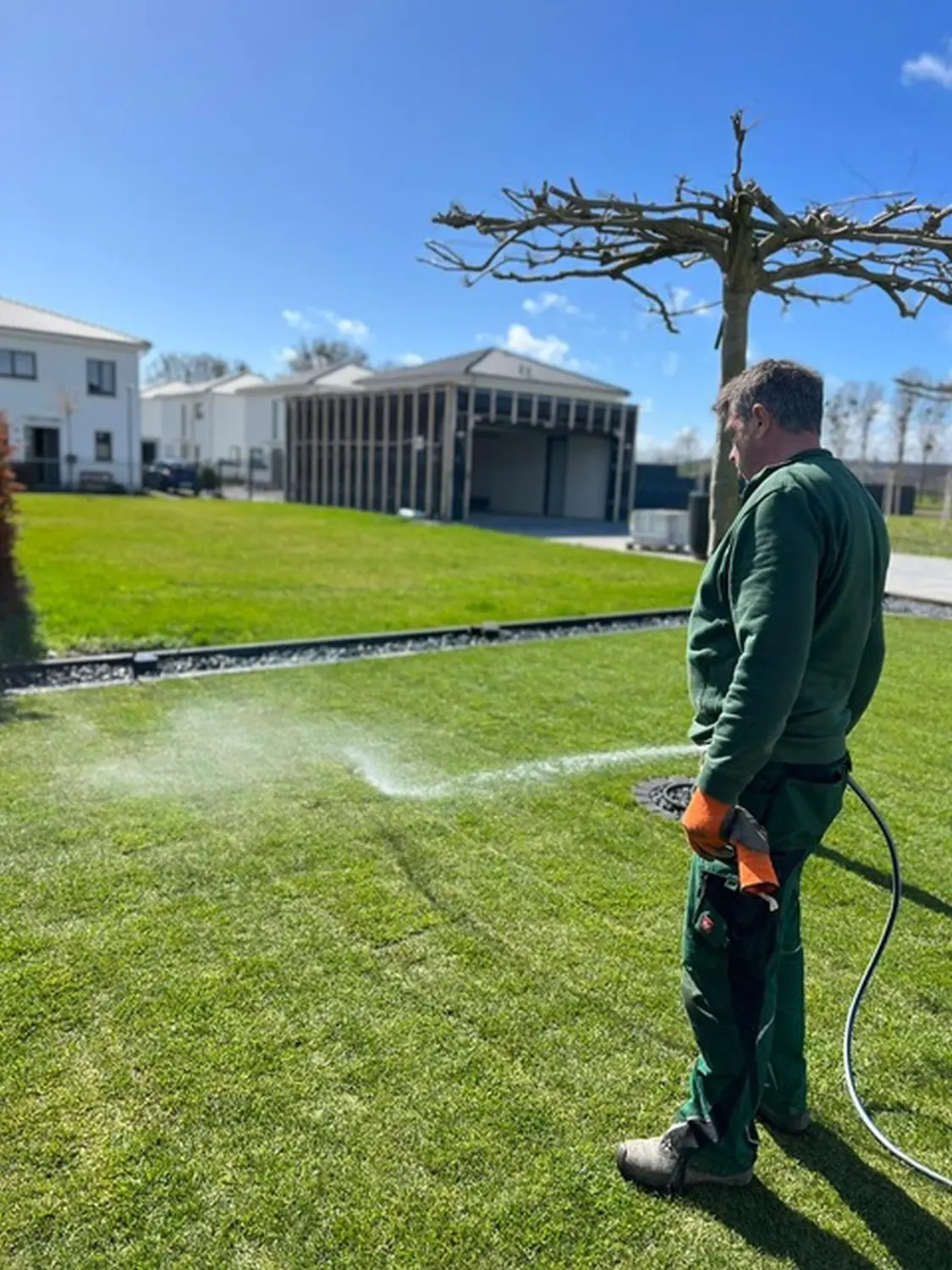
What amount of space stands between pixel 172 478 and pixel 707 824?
38557mm

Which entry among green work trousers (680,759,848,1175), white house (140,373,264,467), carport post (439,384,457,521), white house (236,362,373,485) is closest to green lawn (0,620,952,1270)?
green work trousers (680,759,848,1175)

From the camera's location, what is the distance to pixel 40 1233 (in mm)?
1841

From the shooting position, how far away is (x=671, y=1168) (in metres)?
2.00

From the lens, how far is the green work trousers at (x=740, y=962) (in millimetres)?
1924

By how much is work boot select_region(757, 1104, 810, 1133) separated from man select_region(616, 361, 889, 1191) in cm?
24

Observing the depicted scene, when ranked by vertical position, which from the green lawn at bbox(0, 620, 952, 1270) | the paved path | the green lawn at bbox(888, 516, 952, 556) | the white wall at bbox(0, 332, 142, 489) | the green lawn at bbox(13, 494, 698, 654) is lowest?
the green lawn at bbox(0, 620, 952, 1270)

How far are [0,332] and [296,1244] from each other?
126ft

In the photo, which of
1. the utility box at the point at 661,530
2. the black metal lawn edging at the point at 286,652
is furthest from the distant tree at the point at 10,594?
the utility box at the point at 661,530

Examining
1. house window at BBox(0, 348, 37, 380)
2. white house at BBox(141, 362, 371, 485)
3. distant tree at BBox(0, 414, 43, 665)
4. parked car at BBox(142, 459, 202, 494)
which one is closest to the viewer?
distant tree at BBox(0, 414, 43, 665)

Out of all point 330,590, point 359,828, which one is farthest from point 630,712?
point 330,590

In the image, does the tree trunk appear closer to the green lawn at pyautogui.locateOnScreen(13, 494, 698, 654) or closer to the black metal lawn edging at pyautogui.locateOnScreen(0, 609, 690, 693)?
the black metal lawn edging at pyautogui.locateOnScreen(0, 609, 690, 693)

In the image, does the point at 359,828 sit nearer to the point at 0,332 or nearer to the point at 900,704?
the point at 900,704

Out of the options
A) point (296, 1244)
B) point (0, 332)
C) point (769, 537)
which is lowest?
point (296, 1244)

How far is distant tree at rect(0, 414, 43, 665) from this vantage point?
22.7 ft
